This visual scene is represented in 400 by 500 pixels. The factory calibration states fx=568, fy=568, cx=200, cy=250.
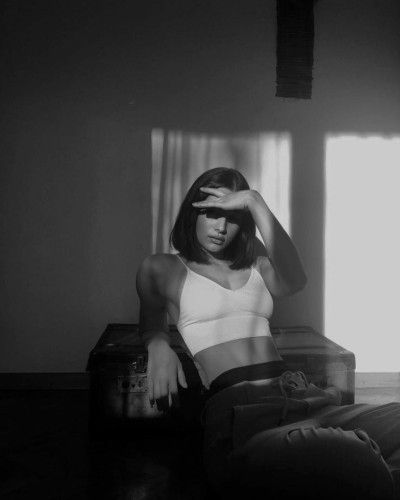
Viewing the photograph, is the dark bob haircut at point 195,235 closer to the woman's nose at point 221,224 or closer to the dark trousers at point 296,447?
the woman's nose at point 221,224

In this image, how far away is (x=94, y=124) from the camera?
2777mm

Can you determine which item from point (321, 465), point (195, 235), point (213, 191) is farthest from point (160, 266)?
point (321, 465)

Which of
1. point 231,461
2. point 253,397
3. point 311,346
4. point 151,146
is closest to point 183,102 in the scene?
point 151,146

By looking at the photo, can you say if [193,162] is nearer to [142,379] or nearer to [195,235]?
[195,235]

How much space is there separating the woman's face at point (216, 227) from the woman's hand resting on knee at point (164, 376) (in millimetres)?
364

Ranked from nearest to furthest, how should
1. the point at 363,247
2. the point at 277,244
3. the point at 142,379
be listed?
1. the point at 277,244
2. the point at 142,379
3. the point at 363,247

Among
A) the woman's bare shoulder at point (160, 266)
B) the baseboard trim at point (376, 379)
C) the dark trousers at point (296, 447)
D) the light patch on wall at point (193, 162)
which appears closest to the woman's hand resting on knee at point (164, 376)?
the dark trousers at point (296, 447)

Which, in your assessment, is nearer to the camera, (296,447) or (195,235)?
(296,447)

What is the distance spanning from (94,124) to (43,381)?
4.21 ft

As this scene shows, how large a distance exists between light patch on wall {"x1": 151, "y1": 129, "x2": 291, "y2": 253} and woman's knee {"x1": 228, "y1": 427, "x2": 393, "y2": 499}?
1.61 meters

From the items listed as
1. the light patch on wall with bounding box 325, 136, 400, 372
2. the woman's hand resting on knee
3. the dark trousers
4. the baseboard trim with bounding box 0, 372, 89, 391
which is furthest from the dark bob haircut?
the baseboard trim with bounding box 0, 372, 89, 391

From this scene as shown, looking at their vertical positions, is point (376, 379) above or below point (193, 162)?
below

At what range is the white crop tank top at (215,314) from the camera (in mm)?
1683

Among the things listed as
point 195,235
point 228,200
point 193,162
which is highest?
point 193,162
